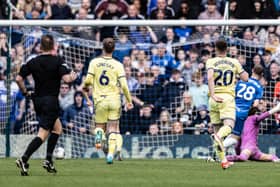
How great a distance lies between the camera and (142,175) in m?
14.2

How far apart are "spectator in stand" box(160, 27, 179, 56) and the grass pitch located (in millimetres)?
4363

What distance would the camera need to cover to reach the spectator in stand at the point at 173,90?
70.6 ft

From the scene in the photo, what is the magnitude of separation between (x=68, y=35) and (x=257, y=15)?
180 inches

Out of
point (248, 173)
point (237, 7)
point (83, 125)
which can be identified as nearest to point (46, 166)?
point (248, 173)

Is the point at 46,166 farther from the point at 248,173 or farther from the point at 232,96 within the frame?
the point at 232,96

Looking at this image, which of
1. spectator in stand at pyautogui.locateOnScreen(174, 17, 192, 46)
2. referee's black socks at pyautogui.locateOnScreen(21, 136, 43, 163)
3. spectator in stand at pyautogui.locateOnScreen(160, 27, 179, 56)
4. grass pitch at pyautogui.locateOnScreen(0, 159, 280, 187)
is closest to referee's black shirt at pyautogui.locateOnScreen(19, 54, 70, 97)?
referee's black socks at pyautogui.locateOnScreen(21, 136, 43, 163)

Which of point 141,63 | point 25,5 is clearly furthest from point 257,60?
point 25,5

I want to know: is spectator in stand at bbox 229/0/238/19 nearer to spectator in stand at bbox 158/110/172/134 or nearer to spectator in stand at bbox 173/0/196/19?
spectator in stand at bbox 173/0/196/19

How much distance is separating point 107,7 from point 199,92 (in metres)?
4.26

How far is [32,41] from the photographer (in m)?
22.2

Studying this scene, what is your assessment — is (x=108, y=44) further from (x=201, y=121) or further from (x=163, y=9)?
(x=163, y=9)

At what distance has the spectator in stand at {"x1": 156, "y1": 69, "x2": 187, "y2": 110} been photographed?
70.6ft

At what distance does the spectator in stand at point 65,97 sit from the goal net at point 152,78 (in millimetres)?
22

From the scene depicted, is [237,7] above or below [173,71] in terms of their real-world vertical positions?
above
